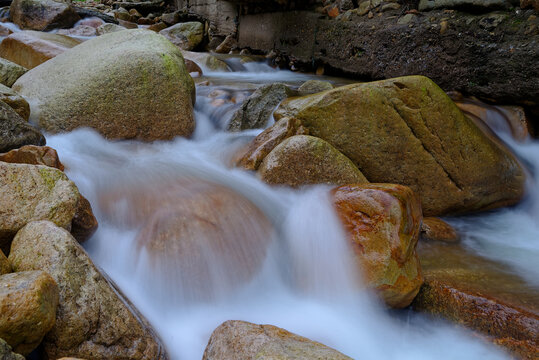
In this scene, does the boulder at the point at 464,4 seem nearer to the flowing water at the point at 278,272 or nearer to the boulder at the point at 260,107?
the boulder at the point at 260,107

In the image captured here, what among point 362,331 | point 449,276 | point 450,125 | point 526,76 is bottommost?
point 362,331

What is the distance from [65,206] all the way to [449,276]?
267cm

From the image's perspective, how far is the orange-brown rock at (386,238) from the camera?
8.21ft

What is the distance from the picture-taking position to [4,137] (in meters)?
3.01

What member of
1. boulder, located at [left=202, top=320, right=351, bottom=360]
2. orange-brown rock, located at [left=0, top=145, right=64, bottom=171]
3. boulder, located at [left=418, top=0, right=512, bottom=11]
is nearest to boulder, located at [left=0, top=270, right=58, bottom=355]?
boulder, located at [left=202, top=320, right=351, bottom=360]

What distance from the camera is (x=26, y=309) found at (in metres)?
1.41

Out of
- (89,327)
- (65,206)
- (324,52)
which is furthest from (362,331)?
(324,52)

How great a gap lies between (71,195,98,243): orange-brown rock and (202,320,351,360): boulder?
49.5 inches

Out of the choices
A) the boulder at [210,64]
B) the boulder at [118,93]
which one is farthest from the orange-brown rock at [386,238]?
the boulder at [210,64]

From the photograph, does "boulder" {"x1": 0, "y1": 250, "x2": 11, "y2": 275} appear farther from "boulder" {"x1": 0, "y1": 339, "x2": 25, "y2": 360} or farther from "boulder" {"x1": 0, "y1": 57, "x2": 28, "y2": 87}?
"boulder" {"x1": 0, "y1": 57, "x2": 28, "y2": 87}

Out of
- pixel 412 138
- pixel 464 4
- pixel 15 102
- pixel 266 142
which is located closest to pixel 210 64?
pixel 15 102

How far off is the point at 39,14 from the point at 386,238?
37.5ft

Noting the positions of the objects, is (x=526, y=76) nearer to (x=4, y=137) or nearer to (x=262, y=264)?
(x=262, y=264)

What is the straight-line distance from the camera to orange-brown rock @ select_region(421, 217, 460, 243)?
3.35 metres
